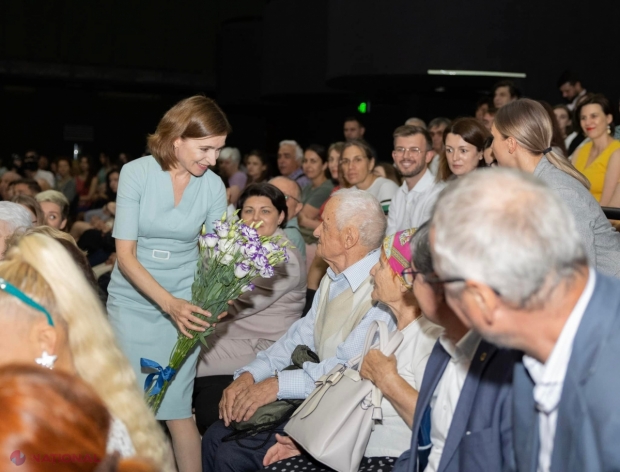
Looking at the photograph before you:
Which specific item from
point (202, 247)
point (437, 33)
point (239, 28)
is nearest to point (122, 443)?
point (202, 247)

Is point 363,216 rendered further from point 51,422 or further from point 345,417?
point 51,422

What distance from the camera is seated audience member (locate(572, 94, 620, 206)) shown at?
4926 millimetres

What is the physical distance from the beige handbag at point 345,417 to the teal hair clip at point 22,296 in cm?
125

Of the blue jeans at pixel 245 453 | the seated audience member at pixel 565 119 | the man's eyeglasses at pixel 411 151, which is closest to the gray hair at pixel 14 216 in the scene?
the blue jeans at pixel 245 453

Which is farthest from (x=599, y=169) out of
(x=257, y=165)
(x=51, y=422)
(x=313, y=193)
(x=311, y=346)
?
(x=51, y=422)

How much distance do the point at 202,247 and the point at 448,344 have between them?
1.39 meters

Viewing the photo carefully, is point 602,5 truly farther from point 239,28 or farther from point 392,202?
point 239,28

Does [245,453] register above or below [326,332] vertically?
below

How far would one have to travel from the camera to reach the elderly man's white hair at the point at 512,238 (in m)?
1.32

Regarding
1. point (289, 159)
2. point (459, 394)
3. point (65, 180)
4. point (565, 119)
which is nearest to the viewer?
point (459, 394)

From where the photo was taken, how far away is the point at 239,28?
52.2 ft

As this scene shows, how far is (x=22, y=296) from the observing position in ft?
5.14

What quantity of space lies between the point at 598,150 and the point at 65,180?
8210 millimetres

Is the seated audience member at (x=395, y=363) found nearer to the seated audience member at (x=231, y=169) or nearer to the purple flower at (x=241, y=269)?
the purple flower at (x=241, y=269)
